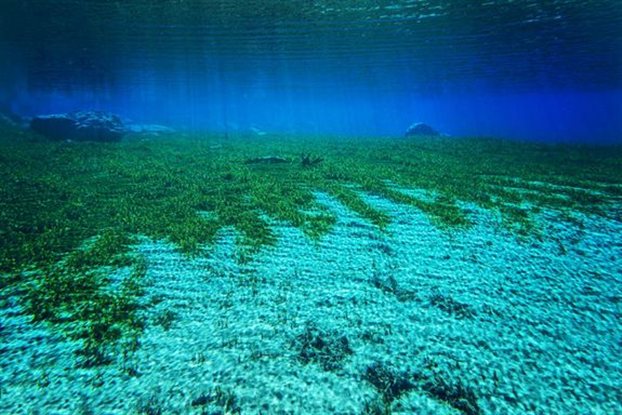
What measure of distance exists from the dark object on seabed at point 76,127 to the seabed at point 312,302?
2113 centimetres

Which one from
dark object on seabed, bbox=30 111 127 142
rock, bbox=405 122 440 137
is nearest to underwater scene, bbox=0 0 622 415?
dark object on seabed, bbox=30 111 127 142

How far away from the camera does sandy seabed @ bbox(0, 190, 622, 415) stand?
3857 mm

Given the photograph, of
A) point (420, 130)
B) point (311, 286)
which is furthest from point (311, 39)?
point (311, 286)

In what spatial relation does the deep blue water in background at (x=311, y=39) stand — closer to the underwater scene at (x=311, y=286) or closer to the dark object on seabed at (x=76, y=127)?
the dark object on seabed at (x=76, y=127)

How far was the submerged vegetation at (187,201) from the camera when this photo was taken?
20.0ft

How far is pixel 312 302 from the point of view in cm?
585

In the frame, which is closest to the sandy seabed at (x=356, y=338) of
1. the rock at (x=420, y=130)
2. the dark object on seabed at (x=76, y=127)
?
the dark object on seabed at (x=76, y=127)

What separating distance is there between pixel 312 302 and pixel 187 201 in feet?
26.1

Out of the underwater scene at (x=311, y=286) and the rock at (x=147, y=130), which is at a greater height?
the underwater scene at (x=311, y=286)

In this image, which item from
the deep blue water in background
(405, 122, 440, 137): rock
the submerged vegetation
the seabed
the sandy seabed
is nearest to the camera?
the sandy seabed

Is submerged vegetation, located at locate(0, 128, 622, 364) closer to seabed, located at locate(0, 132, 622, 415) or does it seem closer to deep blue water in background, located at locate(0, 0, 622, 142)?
seabed, located at locate(0, 132, 622, 415)

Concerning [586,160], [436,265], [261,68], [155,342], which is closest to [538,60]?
[586,160]

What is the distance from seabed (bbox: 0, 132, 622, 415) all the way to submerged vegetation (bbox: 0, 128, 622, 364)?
8 cm

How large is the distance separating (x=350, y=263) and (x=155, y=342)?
168 inches
